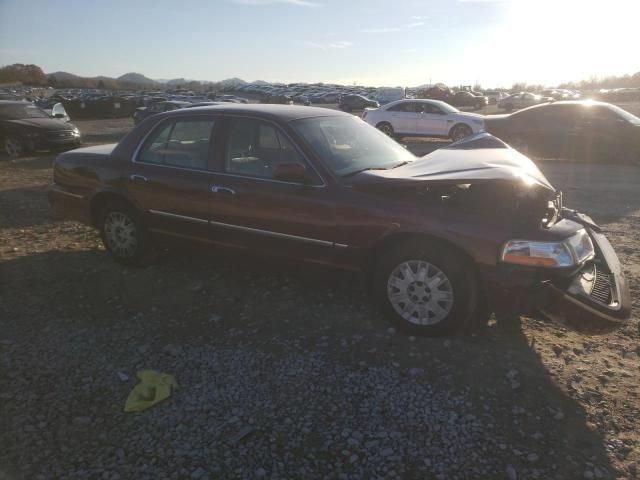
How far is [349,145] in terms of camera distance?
4.27 metres

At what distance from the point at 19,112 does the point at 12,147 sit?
1.16 m

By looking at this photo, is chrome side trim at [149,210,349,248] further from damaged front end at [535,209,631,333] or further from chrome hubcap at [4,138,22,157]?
chrome hubcap at [4,138,22,157]

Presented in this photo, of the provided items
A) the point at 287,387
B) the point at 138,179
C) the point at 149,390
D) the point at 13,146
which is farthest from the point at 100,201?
the point at 13,146

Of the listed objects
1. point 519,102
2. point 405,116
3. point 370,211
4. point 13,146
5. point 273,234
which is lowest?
point 273,234

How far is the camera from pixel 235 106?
Result: 4578 millimetres

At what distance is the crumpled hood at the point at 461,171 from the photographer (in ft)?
10.8

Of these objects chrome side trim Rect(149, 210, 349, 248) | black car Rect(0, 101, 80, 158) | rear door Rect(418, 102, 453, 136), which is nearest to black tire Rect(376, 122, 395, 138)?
rear door Rect(418, 102, 453, 136)

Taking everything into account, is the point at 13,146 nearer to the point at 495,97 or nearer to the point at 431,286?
the point at 431,286

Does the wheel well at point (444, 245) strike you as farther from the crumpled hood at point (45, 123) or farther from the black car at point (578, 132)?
the crumpled hood at point (45, 123)

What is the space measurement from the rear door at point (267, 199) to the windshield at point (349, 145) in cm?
19

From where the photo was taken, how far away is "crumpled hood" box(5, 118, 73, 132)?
13.5 meters

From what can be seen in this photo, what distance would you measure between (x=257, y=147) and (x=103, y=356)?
6.84 feet

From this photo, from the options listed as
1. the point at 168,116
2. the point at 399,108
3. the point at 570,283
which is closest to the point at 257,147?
the point at 168,116

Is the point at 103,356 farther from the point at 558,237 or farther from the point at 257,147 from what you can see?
the point at 558,237
